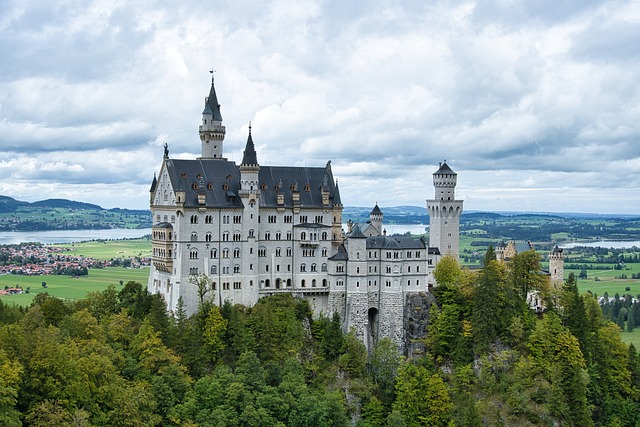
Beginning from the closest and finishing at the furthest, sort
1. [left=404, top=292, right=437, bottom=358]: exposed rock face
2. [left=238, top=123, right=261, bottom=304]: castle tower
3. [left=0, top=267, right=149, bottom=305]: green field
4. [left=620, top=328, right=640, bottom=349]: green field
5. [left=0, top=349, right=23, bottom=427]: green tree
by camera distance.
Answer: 1. [left=0, top=349, right=23, bottom=427]: green tree
2. [left=238, top=123, right=261, bottom=304]: castle tower
3. [left=404, top=292, right=437, bottom=358]: exposed rock face
4. [left=0, top=267, right=149, bottom=305]: green field
5. [left=620, top=328, right=640, bottom=349]: green field

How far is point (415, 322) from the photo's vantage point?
348 feet

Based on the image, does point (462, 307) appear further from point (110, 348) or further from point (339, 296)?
point (110, 348)

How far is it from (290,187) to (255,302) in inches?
625

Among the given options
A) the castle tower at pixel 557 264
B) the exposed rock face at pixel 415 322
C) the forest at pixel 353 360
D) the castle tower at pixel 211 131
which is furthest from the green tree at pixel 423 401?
the castle tower at pixel 211 131

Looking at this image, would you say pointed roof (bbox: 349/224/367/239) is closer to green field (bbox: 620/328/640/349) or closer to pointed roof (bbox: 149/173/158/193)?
pointed roof (bbox: 149/173/158/193)

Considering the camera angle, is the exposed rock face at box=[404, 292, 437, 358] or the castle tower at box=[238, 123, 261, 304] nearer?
the castle tower at box=[238, 123, 261, 304]

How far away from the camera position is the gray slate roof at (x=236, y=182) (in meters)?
101

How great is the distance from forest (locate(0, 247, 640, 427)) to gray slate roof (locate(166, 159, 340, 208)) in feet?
42.7

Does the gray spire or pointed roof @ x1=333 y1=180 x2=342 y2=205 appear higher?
the gray spire

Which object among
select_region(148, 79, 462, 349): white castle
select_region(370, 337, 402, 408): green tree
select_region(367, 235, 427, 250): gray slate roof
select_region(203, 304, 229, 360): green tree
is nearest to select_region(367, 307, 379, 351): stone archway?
select_region(148, 79, 462, 349): white castle


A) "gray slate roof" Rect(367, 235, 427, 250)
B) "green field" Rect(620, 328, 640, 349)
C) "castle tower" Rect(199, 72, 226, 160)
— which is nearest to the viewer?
"gray slate roof" Rect(367, 235, 427, 250)

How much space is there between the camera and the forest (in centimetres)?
8631

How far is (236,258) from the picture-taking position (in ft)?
338

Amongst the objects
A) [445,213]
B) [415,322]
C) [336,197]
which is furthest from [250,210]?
[445,213]
